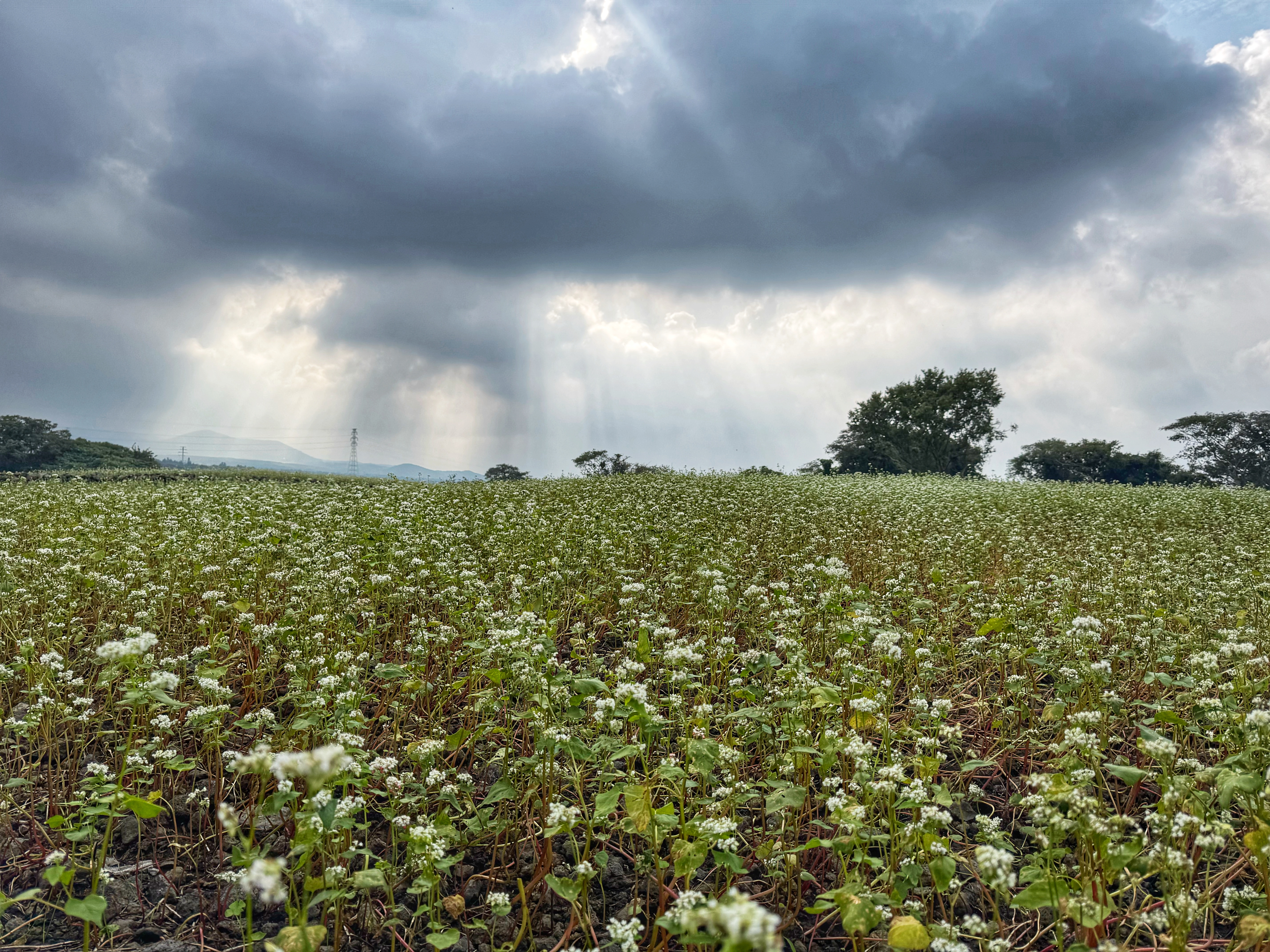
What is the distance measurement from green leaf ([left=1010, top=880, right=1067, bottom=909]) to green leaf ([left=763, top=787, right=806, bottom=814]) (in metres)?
1.12

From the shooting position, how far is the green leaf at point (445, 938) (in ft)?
10.1

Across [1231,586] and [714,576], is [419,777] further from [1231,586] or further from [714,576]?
[1231,586]

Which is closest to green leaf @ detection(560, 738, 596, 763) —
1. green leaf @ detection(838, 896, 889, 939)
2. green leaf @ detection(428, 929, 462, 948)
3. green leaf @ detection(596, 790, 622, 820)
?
green leaf @ detection(596, 790, 622, 820)

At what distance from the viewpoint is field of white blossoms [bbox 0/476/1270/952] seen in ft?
10.9

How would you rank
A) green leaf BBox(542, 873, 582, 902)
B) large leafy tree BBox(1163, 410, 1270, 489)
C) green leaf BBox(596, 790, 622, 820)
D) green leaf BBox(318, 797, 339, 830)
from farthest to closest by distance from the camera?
large leafy tree BBox(1163, 410, 1270, 489) → green leaf BBox(596, 790, 622, 820) → green leaf BBox(542, 873, 582, 902) → green leaf BBox(318, 797, 339, 830)

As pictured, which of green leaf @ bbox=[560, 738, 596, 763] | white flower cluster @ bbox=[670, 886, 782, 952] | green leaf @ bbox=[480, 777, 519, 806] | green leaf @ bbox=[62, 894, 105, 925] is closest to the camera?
white flower cluster @ bbox=[670, 886, 782, 952]

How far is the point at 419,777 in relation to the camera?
5.19 metres

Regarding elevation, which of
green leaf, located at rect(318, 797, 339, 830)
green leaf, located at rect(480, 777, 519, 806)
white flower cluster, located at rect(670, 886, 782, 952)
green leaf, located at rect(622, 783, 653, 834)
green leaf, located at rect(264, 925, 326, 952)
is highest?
white flower cluster, located at rect(670, 886, 782, 952)

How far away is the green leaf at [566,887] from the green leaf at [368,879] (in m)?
0.85

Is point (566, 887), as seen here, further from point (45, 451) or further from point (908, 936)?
point (45, 451)

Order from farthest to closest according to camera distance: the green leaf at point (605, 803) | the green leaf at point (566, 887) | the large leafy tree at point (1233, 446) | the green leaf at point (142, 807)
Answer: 1. the large leafy tree at point (1233, 446)
2. the green leaf at point (605, 803)
3. the green leaf at point (566, 887)
4. the green leaf at point (142, 807)

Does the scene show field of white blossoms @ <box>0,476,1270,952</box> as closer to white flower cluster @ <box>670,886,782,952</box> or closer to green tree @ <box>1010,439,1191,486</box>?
white flower cluster @ <box>670,886,782,952</box>

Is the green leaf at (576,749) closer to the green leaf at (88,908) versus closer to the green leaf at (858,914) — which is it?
the green leaf at (858,914)

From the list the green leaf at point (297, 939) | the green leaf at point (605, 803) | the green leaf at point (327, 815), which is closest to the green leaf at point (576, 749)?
the green leaf at point (605, 803)
